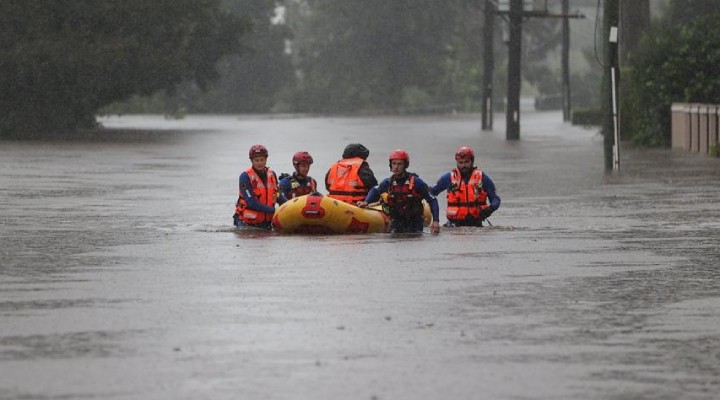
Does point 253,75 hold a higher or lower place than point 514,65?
lower

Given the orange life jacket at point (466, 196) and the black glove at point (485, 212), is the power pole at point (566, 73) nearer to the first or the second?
the orange life jacket at point (466, 196)

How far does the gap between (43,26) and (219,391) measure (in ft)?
161

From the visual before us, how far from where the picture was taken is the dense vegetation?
46.1m

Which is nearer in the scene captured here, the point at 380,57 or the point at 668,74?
the point at 668,74

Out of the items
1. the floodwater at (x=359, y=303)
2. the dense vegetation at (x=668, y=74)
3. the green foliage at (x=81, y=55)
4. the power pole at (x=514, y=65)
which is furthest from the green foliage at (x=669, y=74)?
the floodwater at (x=359, y=303)

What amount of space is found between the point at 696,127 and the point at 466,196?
75.2ft

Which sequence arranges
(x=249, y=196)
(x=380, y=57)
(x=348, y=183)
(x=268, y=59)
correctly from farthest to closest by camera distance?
1. (x=380, y=57)
2. (x=268, y=59)
3. (x=348, y=183)
4. (x=249, y=196)

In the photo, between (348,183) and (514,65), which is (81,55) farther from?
(348,183)

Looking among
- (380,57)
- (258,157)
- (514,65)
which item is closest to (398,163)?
(258,157)

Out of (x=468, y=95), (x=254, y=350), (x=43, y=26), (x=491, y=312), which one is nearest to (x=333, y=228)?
(x=491, y=312)

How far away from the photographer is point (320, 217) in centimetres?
2030

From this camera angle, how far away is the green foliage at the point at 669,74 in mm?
46031

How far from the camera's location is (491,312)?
1331 centimetres

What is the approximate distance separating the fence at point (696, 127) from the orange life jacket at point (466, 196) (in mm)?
19190
